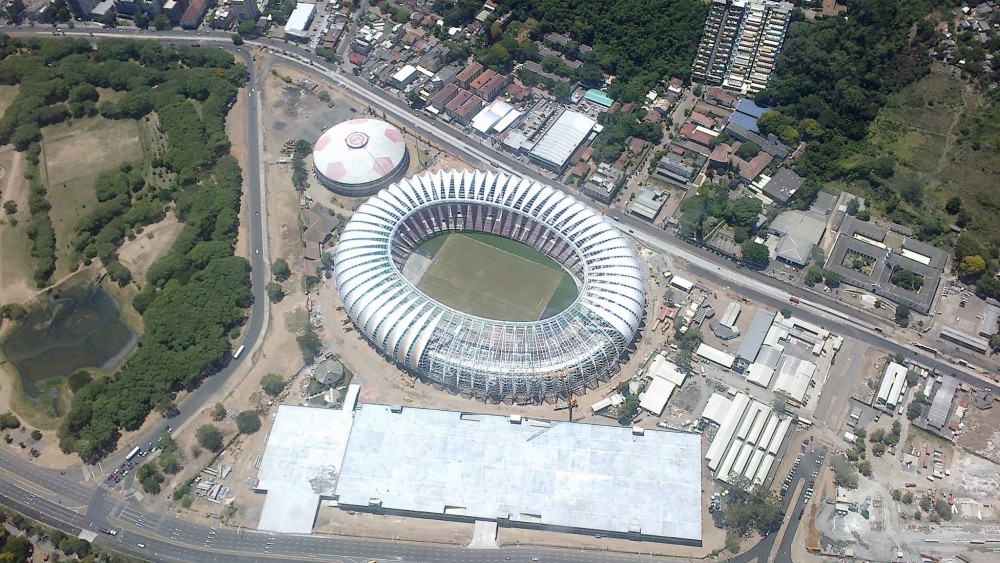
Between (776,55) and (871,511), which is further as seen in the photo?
(776,55)

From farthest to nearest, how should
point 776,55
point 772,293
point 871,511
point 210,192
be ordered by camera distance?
1. point 776,55
2. point 210,192
3. point 772,293
4. point 871,511

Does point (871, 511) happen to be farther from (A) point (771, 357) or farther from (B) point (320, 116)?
(B) point (320, 116)

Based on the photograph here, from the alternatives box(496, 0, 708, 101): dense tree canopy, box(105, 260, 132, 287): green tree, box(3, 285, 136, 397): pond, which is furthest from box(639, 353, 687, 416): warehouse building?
box(105, 260, 132, 287): green tree

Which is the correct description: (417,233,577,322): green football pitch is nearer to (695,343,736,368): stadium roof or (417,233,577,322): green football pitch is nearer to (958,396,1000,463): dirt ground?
(695,343,736,368): stadium roof

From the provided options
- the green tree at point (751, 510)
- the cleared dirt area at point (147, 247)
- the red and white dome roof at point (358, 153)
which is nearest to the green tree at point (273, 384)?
the cleared dirt area at point (147, 247)

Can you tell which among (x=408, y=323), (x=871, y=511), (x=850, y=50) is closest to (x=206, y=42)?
(x=408, y=323)

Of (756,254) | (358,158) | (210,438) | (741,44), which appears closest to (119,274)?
(210,438)

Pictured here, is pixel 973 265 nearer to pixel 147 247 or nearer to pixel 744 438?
pixel 744 438

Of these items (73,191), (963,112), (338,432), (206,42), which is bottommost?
(338,432)
